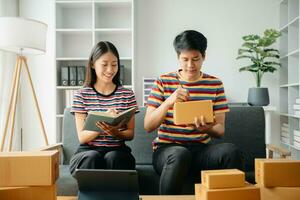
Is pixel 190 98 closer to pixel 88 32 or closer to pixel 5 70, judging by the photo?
pixel 88 32

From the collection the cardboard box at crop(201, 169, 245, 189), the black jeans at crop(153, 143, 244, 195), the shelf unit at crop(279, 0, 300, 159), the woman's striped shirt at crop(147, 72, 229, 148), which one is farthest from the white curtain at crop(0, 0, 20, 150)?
the shelf unit at crop(279, 0, 300, 159)

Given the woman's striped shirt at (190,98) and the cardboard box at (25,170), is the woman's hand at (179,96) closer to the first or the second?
the woman's striped shirt at (190,98)

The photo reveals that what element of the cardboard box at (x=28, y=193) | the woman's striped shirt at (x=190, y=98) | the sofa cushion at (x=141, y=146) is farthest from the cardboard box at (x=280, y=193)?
the sofa cushion at (x=141, y=146)

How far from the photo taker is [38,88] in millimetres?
3947

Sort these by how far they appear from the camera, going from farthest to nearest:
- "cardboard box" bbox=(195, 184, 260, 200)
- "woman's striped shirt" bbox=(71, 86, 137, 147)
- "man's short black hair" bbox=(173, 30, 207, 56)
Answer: "woman's striped shirt" bbox=(71, 86, 137, 147) → "man's short black hair" bbox=(173, 30, 207, 56) → "cardboard box" bbox=(195, 184, 260, 200)

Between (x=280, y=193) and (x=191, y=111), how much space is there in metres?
0.55

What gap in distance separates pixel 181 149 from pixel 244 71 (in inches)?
101

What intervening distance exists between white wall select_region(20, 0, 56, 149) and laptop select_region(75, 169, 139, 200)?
2.69 meters

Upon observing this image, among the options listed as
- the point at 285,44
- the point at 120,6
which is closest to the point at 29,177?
the point at 120,6

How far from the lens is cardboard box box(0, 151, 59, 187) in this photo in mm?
1248

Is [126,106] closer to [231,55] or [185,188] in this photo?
[185,188]

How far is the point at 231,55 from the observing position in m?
3.97

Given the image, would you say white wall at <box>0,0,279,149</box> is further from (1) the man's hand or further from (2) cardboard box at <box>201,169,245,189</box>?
(2) cardboard box at <box>201,169,245,189</box>

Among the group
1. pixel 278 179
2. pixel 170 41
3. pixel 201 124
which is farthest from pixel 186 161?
pixel 170 41
